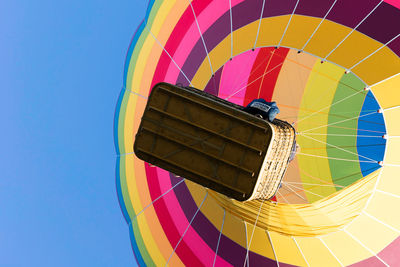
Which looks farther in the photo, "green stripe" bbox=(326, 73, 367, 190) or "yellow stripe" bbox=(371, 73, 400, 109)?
"green stripe" bbox=(326, 73, 367, 190)

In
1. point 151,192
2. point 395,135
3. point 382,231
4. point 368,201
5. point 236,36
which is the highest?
point 236,36

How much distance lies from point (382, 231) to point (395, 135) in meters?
1.06

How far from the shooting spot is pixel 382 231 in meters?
4.92

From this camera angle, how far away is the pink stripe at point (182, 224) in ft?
18.2

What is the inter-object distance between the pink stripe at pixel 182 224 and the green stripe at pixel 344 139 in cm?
271

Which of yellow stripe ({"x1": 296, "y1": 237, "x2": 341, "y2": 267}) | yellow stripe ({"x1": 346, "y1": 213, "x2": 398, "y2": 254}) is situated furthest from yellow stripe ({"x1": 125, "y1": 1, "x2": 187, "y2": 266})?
yellow stripe ({"x1": 346, "y1": 213, "x2": 398, "y2": 254})

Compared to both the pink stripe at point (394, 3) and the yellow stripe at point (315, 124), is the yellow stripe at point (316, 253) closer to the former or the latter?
the yellow stripe at point (315, 124)

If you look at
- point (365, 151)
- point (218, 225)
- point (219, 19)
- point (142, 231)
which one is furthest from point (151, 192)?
point (365, 151)

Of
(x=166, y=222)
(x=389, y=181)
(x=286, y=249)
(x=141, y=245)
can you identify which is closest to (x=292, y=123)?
(x=389, y=181)

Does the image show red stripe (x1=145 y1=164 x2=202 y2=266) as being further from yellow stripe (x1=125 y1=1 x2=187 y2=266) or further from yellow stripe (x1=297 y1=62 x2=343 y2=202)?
yellow stripe (x1=297 y1=62 x2=343 y2=202)

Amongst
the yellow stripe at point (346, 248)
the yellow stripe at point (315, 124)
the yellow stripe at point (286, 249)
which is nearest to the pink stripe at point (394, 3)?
the yellow stripe at point (346, 248)

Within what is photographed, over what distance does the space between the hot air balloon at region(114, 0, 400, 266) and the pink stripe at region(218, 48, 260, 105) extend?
25mm

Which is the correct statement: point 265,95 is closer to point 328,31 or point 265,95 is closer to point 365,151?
point 365,151

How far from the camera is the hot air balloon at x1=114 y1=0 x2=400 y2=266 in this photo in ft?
15.8
